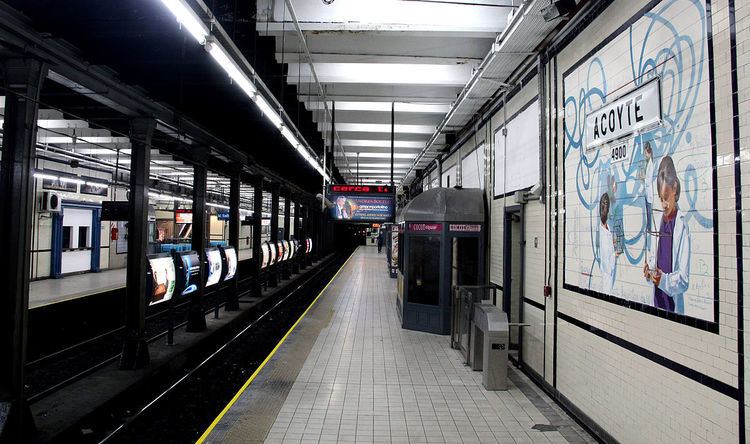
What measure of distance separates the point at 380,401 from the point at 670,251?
333 centimetres

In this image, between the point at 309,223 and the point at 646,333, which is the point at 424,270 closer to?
the point at 646,333

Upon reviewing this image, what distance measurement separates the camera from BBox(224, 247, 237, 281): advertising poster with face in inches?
353

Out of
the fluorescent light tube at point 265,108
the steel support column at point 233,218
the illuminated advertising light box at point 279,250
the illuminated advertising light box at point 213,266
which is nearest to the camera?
the fluorescent light tube at point 265,108

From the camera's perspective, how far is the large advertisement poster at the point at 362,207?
10.5 m

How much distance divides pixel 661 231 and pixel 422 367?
3.99 meters

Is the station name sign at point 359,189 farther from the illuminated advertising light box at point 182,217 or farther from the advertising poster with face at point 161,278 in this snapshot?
the illuminated advertising light box at point 182,217

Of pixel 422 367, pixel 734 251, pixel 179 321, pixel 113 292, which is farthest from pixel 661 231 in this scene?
pixel 113 292

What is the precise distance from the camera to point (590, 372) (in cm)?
421

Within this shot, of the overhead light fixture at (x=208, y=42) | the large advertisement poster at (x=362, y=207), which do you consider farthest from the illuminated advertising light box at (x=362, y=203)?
the overhead light fixture at (x=208, y=42)

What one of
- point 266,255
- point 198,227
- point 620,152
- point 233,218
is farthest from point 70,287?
point 620,152

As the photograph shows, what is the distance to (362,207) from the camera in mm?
10562

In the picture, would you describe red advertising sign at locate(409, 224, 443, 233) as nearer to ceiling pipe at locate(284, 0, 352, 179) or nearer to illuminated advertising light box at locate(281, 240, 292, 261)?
ceiling pipe at locate(284, 0, 352, 179)

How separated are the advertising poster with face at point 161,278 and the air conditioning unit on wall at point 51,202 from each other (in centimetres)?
1042

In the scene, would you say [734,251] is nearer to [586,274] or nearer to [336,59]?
[586,274]
